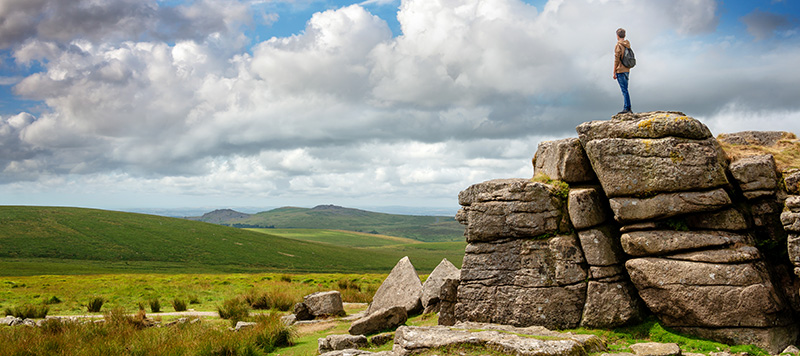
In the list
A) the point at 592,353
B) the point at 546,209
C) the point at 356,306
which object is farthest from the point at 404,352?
the point at 356,306

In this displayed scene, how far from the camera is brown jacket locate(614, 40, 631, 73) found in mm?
18422

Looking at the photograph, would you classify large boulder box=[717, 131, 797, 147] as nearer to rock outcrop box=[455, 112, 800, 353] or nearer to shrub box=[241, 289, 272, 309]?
rock outcrop box=[455, 112, 800, 353]

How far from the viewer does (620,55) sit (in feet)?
60.5

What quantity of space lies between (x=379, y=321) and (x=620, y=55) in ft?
48.0

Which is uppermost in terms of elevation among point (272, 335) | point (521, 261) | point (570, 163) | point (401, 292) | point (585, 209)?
point (570, 163)

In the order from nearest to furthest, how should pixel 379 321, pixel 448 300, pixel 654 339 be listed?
pixel 654 339 < pixel 448 300 < pixel 379 321

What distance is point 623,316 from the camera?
15.8 metres

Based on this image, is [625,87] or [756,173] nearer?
[756,173]

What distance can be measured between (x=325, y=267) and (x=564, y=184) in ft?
346

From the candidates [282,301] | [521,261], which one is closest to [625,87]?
[521,261]

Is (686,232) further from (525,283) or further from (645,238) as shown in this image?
(525,283)

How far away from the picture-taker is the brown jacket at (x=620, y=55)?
18.4 m

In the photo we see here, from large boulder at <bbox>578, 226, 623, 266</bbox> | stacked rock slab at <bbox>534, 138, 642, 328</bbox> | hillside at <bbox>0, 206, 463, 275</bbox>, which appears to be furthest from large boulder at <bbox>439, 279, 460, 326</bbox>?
hillside at <bbox>0, 206, 463, 275</bbox>

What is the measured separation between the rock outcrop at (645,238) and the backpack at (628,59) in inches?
103
